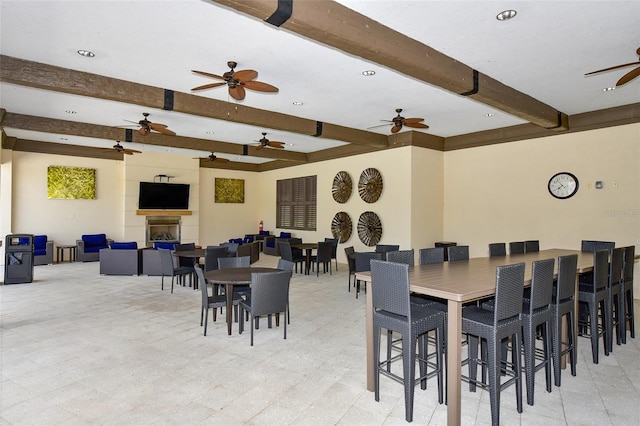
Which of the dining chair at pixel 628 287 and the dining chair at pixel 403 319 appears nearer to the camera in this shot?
the dining chair at pixel 403 319

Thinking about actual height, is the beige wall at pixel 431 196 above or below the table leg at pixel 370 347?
above

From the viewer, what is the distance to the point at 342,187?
10070mm

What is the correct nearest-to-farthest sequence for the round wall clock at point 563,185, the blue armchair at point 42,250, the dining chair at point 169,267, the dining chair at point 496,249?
the dining chair at point 496,249
the dining chair at point 169,267
the round wall clock at point 563,185
the blue armchair at point 42,250

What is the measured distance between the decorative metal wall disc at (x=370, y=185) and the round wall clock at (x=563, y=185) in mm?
3623

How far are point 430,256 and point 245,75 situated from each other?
2959mm

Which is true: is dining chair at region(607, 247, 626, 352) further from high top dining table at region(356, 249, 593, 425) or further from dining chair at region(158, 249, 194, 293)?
dining chair at region(158, 249, 194, 293)

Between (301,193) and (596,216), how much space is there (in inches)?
305

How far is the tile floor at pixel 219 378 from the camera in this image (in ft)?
8.39

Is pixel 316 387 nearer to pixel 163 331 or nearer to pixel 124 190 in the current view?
pixel 163 331

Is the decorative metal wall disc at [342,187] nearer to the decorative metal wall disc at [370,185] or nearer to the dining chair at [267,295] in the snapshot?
the decorative metal wall disc at [370,185]

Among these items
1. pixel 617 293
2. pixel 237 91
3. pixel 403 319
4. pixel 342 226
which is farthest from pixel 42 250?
pixel 617 293

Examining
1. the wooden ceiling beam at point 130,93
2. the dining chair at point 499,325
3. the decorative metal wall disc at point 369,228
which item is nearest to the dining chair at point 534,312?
the dining chair at point 499,325

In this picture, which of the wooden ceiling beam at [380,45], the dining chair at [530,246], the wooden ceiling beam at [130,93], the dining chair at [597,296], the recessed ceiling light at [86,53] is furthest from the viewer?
the dining chair at [530,246]

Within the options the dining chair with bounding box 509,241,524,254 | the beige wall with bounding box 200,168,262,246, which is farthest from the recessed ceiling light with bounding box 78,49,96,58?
the beige wall with bounding box 200,168,262,246
